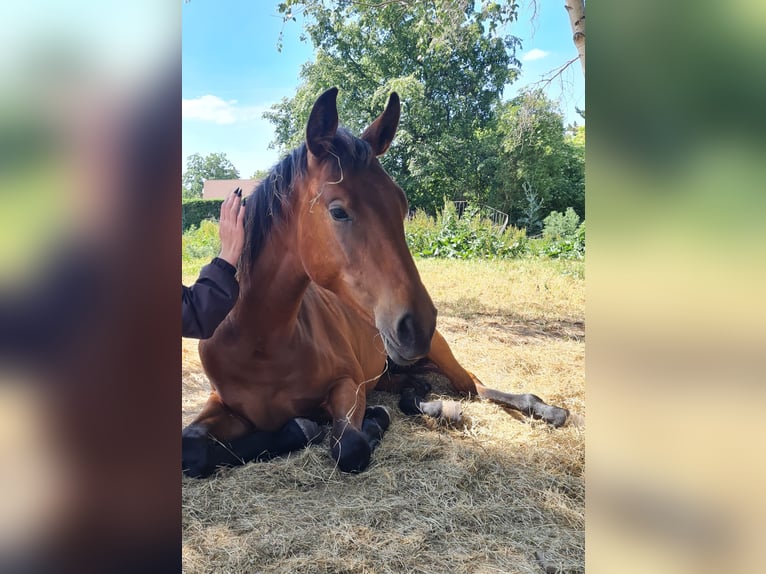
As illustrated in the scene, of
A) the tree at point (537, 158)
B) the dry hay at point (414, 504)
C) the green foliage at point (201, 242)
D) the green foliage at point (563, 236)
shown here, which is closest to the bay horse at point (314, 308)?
the dry hay at point (414, 504)

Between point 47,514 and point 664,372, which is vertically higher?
point 664,372

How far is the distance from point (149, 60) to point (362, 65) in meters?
2.91

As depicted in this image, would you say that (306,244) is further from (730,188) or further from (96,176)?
(730,188)

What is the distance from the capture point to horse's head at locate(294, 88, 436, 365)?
5.70 ft

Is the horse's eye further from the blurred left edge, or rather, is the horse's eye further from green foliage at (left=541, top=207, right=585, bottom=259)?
green foliage at (left=541, top=207, right=585, bottom=259)

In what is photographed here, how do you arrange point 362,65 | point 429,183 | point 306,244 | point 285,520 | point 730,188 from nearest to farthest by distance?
point 730,188
point 285,520
point 306,244
point 362,65
point 429,183

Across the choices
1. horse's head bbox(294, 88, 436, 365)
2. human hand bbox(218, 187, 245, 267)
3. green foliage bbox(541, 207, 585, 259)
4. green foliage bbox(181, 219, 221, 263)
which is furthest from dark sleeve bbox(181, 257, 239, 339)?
green foliage bbox(541, 207, 585, 259)

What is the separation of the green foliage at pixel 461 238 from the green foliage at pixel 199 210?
1691mm

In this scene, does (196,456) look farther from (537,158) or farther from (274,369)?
(537,158)

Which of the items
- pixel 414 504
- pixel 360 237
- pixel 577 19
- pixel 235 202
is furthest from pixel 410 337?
pixel 577 19

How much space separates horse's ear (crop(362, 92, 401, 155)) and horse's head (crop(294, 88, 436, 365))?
0.04 meters

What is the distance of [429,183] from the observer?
3629 mm


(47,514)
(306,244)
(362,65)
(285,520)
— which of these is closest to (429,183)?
(362,65)

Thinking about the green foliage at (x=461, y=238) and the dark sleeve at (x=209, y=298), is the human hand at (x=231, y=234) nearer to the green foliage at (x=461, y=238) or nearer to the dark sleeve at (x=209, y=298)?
the dark sleeve at (x=209, y=298)
